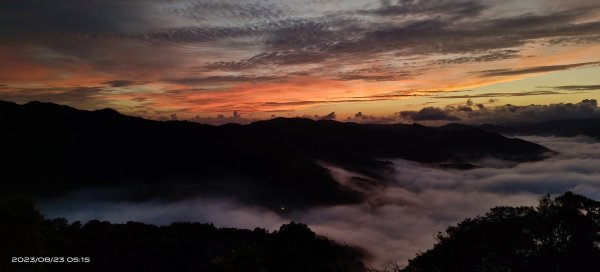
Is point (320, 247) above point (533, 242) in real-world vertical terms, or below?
above

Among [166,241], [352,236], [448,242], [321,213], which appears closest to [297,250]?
[448,242]

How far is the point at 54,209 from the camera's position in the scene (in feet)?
608

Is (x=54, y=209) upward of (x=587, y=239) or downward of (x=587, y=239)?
downward

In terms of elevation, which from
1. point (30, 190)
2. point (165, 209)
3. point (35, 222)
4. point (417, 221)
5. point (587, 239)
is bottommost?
point (417, 221)

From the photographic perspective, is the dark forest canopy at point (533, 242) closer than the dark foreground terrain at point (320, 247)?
No

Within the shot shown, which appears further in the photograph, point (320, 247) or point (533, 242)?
point (533, 242)

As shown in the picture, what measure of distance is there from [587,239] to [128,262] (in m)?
49.2

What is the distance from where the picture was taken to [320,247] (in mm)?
36406

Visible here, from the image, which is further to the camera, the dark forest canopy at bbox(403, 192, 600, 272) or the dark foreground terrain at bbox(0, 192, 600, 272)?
the dark forest canopy at bbox(403, 192, 600, 272)

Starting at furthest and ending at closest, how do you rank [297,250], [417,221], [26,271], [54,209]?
[417,221] < [54,209] < [297,250] < [26,271]

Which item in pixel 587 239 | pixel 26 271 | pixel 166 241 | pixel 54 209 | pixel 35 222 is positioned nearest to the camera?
pixel 26 271

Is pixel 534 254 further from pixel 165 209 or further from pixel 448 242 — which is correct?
pixel 165 209

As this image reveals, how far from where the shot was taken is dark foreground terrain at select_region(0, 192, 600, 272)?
89.7 feet

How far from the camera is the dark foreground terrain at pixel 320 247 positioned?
27.3m
